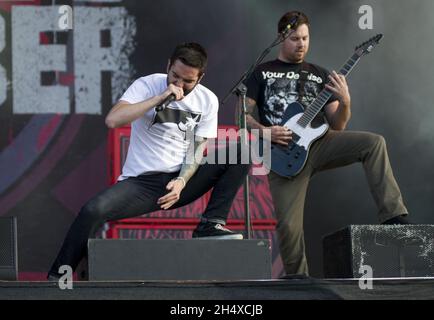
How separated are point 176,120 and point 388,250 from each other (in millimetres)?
1266

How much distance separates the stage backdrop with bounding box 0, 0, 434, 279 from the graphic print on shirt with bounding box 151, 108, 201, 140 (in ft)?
5.17

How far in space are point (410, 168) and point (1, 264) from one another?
343 cm

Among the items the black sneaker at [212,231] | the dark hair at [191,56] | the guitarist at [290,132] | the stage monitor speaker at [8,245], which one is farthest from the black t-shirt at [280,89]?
the stage monitor speaker at [8,245]

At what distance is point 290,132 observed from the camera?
5945 mm

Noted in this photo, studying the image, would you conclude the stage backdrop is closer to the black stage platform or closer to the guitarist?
the guitarist

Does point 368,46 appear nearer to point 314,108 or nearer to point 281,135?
point 314,108

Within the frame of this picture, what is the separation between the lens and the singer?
4988 mm

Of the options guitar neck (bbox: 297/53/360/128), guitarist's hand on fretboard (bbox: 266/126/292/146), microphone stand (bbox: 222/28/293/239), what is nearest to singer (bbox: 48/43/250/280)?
microphone stand (bbox: 222/28/293/239)

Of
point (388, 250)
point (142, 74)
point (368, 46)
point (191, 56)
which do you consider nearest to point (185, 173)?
point (191, 56)

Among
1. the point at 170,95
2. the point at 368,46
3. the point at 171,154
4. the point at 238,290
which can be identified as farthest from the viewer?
the point at 368,46

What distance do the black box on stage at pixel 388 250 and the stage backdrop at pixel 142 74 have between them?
210cm

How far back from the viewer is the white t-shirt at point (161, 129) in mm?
5199

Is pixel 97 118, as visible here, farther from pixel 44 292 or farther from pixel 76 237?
pixel 44 292

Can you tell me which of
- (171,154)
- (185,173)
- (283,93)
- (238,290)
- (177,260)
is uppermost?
(283,93)
